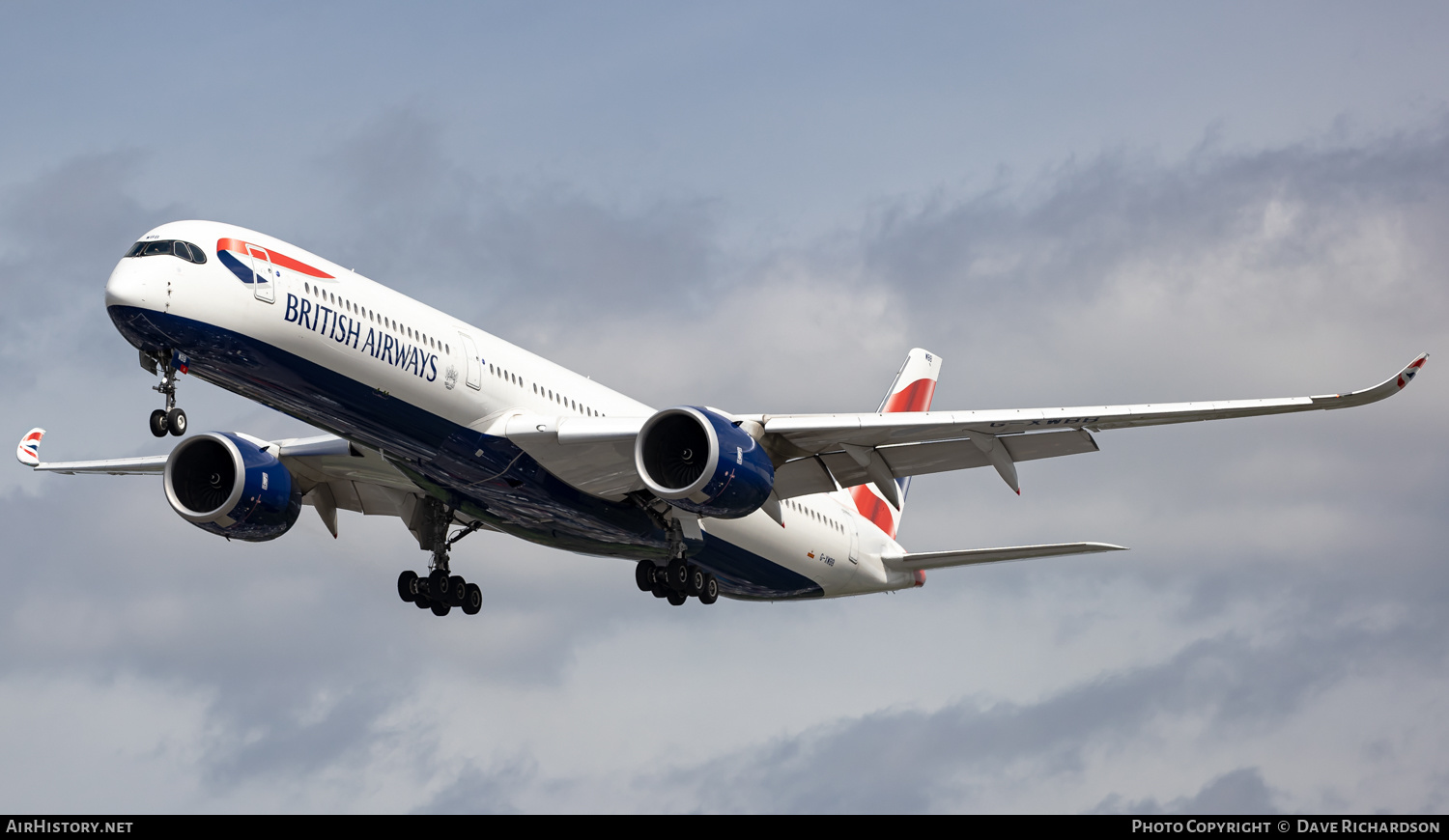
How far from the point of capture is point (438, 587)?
131 feet

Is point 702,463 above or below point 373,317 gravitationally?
below

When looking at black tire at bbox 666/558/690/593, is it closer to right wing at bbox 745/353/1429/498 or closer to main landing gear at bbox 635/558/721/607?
main landing gear at bbox 635/558/721/607

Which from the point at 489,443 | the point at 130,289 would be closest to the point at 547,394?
the point at 489,443

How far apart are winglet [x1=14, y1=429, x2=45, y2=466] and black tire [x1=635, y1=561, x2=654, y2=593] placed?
1690 centimetres

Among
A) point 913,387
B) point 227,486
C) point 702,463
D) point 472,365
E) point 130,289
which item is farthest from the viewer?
point 913,387

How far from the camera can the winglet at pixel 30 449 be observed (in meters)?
43.1

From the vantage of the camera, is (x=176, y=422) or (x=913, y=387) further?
(x=913, y=387)

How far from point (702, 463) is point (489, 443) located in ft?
14.2

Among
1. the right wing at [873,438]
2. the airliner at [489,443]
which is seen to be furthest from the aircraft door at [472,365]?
the right wing at [873,438]

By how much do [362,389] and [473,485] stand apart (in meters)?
4.68

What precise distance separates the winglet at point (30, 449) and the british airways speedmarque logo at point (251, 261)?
53.4 ft

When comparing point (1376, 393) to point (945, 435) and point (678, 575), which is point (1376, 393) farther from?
point (678, 575)

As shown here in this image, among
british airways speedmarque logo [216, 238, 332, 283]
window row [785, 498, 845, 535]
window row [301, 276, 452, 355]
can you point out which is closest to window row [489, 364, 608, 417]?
window row [301, 276, 452, 355]
